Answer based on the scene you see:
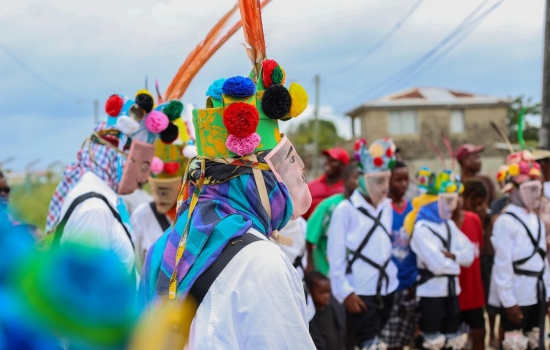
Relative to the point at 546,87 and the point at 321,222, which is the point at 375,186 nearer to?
the point at 321,222

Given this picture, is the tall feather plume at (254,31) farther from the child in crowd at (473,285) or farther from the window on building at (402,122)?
the window on building at (402,122)

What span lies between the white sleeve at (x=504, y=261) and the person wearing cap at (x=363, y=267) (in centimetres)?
Answer: 105

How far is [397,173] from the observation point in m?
6.80

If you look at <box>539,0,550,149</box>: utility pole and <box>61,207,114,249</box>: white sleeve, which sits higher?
<box>539,0,550,149</box>: utility pole

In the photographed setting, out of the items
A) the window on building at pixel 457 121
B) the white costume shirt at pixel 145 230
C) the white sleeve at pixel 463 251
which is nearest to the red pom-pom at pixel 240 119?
the white costume shirt at pixel 145 230

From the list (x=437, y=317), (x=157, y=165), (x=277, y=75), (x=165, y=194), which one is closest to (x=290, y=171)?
(x=277, y=75)

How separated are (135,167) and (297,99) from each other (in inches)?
82.5

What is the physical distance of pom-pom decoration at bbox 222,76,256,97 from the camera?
7.13 feet

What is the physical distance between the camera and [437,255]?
19.5ft

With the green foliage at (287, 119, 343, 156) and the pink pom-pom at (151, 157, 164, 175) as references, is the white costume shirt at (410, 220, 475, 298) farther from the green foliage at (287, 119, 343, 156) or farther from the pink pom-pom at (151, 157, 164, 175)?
the green foliage at (287, 119, 343, 156)

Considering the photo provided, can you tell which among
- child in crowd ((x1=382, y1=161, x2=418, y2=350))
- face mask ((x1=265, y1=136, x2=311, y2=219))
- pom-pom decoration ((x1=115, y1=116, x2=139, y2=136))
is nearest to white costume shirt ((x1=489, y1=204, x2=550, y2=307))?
child in crowd ((x1=382, y1=161, x2=418, y2=350))

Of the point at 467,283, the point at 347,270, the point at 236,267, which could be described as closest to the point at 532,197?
the point at 467,283

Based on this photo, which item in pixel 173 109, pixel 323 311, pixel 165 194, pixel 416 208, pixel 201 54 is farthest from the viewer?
pixel 416 208

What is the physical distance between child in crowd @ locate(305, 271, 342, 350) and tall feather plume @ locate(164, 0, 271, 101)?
2.28 meters
